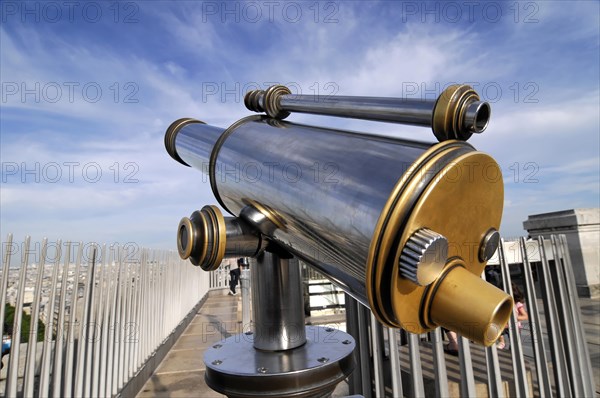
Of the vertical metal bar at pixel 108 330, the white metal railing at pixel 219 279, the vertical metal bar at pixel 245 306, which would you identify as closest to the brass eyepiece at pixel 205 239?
the vertical metal bar at pixel 108 330

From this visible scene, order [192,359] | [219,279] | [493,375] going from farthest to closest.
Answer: [219,279], [192,359], [493,375]

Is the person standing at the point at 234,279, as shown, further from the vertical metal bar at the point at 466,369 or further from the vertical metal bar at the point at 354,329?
the vertical metal bar at the point at 466,369

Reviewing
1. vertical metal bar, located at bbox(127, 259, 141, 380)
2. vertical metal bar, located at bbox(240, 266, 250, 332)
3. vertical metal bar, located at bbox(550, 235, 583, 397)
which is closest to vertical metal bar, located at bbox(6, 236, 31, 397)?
vertical metal bar, located at bbox(127, 259, 141, 380)

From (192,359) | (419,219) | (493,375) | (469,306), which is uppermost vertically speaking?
(419,219)

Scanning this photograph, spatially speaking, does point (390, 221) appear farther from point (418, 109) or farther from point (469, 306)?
point (418, 109)

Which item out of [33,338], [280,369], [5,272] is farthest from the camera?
[33,338]

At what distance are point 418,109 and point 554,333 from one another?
Answer: 7.24ft

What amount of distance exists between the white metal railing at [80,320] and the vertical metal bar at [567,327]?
102 inches

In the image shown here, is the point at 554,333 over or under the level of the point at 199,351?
over

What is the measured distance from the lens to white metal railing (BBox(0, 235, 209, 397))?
4.82ft

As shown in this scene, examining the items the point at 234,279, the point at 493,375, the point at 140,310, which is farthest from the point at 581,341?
the point at 234,279

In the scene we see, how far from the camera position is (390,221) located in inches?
20.6

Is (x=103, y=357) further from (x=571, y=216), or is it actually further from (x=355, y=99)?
(x=571, y=216)

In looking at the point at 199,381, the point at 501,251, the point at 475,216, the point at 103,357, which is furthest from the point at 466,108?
the point at 199,381
